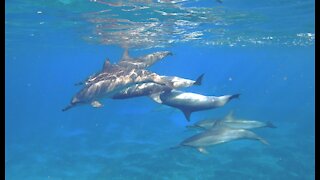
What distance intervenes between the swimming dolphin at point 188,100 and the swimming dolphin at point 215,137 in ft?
6.21

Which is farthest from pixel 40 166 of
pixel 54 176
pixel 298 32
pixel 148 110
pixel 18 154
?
pixel 298 32

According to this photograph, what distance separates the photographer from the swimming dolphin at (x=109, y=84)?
11872 mm

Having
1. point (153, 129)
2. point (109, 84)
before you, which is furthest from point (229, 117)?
point (153, 129)

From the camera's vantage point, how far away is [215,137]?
14.2 meters

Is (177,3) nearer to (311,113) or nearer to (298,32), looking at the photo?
(298,32)

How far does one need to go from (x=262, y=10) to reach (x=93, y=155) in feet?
48.7

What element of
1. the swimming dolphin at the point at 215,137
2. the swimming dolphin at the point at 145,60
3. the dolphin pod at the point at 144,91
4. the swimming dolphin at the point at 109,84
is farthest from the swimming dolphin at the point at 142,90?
the swimming dolphin at the point at 145,60

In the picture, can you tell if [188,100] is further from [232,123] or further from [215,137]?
[232,123]

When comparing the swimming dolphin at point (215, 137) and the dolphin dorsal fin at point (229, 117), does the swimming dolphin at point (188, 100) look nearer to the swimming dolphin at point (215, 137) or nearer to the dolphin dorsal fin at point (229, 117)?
the swimming dolphin at point (215, 137)

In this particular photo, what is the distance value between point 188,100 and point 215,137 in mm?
2685

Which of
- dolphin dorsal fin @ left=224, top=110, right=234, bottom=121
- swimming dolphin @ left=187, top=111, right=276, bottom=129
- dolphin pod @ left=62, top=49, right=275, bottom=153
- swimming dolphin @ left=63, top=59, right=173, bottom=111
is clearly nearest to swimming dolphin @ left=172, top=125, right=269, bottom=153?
swimming dolphin @ left=187, top=111, right=276, bottom=129

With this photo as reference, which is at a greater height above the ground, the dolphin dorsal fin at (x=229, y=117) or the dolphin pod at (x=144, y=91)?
the dolphin pod at (x=144, y=91)

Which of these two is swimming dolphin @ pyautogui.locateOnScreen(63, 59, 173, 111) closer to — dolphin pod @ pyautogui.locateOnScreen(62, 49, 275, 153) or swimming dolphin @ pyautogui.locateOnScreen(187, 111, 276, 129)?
dolphin pod @ pyautogui.locateOnScreen(62, 49, 275, 153)

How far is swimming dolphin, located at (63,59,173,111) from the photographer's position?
38.9 ft
